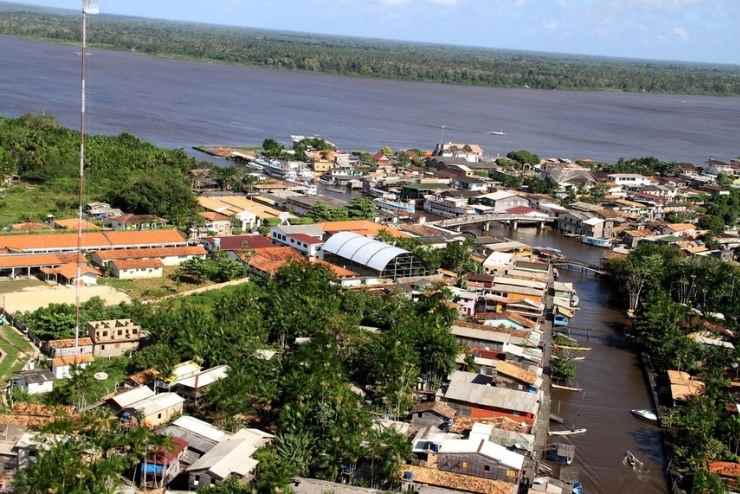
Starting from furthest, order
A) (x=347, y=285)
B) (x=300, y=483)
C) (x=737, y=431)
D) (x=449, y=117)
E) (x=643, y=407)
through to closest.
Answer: (x=449, y=117), (x=347, y=285), (x=643, y=407), (x=737, y=431), (x=300, y=483)

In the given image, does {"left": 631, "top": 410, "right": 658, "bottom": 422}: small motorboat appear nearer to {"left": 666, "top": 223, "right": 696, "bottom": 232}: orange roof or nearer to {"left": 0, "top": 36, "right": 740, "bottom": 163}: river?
{"left": 666, "top": 223, "right": 696, "bottom": 232}: orange roof

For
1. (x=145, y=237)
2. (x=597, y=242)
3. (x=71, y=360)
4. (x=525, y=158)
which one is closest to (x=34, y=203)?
(x=145, y=237)

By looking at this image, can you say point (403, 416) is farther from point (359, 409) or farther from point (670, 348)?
point (670, 348)

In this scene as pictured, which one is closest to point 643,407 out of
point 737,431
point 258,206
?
point 737,431

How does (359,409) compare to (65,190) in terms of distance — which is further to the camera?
(65,190)

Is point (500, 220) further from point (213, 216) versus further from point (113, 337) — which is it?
point (113, 337)

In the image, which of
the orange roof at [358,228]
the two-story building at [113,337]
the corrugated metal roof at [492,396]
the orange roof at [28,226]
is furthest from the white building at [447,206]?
the two-story building at [113,337]
